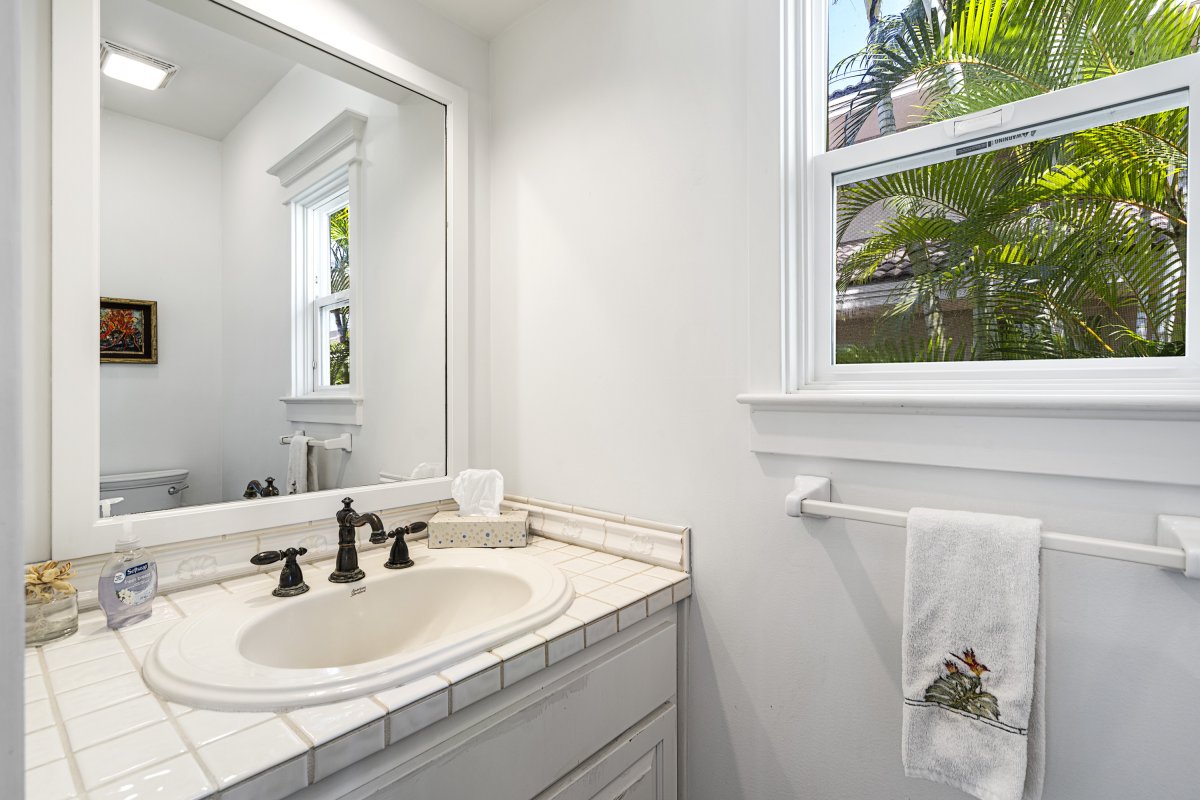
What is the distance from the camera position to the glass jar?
0.89m

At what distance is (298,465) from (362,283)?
475 millimetres

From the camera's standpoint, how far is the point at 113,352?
1.07 metres

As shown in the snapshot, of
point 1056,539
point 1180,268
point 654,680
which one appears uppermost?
point 1180,268

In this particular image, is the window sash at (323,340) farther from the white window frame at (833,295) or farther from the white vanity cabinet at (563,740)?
the white window frame at (833,295)

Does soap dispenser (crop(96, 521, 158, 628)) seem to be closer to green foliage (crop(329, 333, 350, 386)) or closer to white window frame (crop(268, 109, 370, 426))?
white window frame (crop(268, 109, 370, 426))

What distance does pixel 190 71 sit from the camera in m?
1.17

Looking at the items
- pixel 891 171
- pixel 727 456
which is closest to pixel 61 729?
pixel 727 456

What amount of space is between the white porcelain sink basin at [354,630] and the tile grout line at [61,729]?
0.31ft

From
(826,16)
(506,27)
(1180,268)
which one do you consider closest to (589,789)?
(1180,268)

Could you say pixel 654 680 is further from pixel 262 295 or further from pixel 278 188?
pixel 278 188

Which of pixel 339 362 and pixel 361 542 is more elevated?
pixel 339 362

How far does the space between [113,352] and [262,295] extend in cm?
30

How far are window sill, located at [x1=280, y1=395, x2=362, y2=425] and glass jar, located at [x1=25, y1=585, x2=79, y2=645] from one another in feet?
1.64

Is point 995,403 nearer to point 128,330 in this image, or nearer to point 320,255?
point 320,255
